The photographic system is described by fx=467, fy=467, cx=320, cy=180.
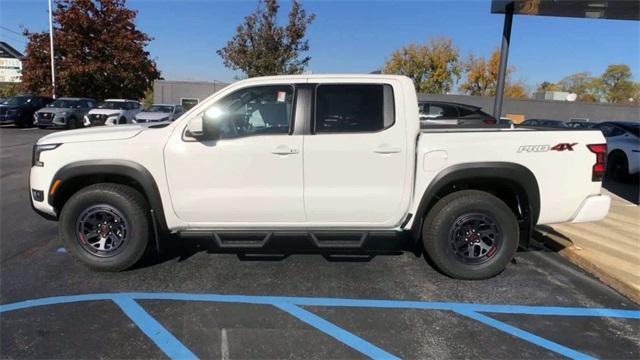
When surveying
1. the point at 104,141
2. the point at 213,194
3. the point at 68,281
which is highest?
the point at 104,141

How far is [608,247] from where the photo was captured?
552 cm

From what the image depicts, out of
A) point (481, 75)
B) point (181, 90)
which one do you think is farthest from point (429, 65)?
point (181, 90)

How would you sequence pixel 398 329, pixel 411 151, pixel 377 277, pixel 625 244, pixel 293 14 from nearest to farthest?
pixel 398 329
pixel 411 151
pixel 377 277
pixel 625 244
pixel 293 14

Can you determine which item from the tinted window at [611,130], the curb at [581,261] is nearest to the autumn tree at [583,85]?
the tinted window at [611,130]

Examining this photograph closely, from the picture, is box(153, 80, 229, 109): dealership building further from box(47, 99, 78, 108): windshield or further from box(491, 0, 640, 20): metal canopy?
box(491, 0, 640, 20): metal canopy

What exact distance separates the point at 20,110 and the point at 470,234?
24427mm

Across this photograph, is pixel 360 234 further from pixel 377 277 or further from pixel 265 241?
pixel 265 241

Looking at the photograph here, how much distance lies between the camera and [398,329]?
3.60 metres

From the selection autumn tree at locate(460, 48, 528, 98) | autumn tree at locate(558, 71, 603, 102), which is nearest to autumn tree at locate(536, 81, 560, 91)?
autumn tree at locate(558, 71, 603, 102)

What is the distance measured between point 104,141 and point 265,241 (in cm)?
175

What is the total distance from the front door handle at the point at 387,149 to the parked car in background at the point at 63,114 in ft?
70.7

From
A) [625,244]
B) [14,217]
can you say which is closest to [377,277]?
[625,244]

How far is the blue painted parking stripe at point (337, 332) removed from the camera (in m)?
3.26

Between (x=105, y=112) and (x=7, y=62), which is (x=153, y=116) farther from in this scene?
(x=7, y=62)
